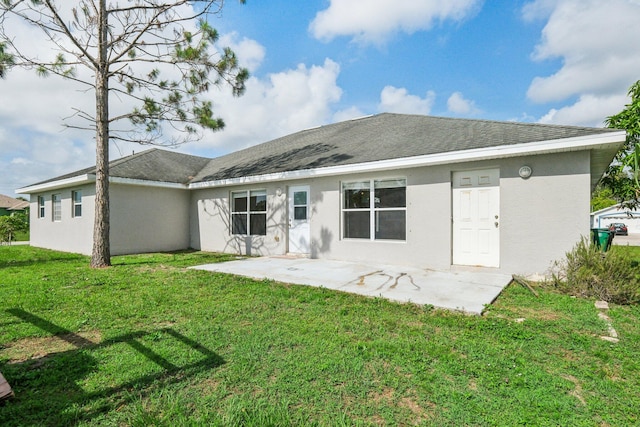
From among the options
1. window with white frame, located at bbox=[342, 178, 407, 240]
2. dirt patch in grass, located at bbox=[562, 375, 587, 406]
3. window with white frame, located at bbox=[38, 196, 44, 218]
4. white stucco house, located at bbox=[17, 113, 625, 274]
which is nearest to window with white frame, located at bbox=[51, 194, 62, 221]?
white stucco house, located at bbox=[17, 113, 625, 274]

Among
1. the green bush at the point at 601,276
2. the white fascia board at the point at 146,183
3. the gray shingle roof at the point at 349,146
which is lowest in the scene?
the green bush at the point at 601,276

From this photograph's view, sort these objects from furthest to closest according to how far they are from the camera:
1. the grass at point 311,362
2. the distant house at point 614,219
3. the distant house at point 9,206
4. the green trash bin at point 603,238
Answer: the distant house at point 9,206
the distant house at point 614,219
the green trash bin at point 603,238
the grass at point 311,362

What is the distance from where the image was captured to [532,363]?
9.46ft

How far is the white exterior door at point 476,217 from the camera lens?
6.63 metres

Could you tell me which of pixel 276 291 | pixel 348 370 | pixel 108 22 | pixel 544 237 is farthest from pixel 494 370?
pixel 108 22

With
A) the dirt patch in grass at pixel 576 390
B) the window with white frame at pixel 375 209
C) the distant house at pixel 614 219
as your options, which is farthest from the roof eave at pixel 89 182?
the distant house at pixel 614 219

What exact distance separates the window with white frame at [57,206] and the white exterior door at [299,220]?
10.4 meters

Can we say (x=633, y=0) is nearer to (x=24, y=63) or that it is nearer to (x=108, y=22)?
(x=108, y=22)

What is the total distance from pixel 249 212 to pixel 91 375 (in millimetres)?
8270

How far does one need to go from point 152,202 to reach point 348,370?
36.4 ft

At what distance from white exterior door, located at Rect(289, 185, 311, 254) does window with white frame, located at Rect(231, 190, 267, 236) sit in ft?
3.84

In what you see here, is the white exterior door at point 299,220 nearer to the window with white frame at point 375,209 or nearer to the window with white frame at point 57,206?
the window with white frame at point 375,209

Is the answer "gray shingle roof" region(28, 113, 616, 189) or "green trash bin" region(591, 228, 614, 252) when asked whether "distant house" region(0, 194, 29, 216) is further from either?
"green trash bin" region(591, 228, 614, 252)

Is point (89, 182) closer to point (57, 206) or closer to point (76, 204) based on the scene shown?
point (76, 204)
